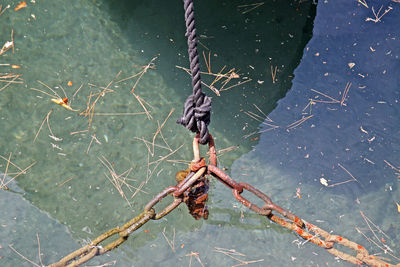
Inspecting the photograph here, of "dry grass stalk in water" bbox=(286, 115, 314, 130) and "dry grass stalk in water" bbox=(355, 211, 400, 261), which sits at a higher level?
"dry grass stalk in water" bbox=(286, 115, 314, 130)

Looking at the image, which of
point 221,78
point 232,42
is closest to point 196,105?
point 221,78

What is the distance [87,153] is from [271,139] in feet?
4.92

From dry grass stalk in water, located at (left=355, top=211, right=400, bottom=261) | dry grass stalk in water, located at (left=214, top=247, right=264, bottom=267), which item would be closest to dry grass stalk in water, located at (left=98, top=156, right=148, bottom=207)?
dry grass stalk in water, located at (left=214, top=247, right=264, bottom=267)

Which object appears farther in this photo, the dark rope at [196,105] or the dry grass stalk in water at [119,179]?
the dry grass stalk in water at [119,179]

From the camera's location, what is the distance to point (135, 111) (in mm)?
3154

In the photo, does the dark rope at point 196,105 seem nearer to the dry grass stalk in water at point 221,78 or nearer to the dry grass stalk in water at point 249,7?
the dry grass stalk in water at point 221,78

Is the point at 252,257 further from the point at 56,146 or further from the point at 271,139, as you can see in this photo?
the point at 56,146

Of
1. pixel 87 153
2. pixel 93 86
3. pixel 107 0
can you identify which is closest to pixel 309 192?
pixel 87 153

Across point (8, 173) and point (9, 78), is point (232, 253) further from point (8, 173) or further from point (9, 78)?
point (9, 78)

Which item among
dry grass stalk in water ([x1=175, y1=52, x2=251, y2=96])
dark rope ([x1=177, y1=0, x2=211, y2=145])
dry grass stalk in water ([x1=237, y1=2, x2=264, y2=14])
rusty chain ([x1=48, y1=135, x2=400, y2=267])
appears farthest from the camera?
dry grass stalk in water ([x1=237, y1=2, x2=264, y2=14])

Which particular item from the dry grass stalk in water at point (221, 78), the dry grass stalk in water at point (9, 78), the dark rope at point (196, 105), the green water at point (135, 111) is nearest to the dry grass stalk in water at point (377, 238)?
the green water at point (135, 111)

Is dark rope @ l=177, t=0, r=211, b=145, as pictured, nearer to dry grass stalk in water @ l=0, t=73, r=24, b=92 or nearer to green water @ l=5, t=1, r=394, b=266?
green water @ l=5, t=1, r=394, b=266

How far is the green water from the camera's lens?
280 cm

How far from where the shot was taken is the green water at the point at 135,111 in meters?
2.80
